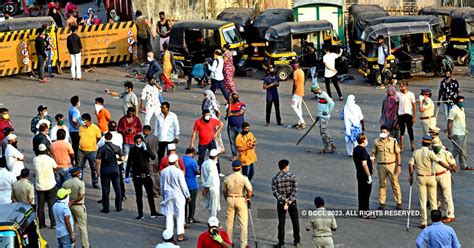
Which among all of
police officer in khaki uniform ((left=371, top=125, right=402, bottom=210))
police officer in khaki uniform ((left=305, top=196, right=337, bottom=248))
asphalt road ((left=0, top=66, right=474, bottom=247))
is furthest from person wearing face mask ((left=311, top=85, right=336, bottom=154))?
police officer in khaki uniform ((left=305, top=196, right=337, bottom=248))

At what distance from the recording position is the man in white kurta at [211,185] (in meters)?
18.0

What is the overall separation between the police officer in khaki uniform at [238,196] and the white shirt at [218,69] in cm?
971

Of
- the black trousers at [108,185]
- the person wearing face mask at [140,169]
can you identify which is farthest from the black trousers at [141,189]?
the black trousers at [108,185]

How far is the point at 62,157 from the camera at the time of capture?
64.9 ft

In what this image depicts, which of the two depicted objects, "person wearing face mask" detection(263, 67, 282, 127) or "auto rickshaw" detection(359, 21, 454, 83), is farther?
"auto rickshaw" detection(359, 21, 454, 83)

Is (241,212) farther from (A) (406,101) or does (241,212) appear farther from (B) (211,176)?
(A) (406,101)

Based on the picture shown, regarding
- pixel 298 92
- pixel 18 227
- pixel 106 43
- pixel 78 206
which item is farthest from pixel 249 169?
pixel 106 43

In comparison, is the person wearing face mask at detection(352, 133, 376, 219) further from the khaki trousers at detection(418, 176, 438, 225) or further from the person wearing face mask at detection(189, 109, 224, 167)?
the person wearing face mask at detection(189, 109, 224, 167)

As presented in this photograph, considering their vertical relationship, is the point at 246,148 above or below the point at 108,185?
above

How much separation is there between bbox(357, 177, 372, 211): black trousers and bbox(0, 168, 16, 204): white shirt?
5.78 meters

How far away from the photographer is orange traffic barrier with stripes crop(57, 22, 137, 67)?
3212 centimetres

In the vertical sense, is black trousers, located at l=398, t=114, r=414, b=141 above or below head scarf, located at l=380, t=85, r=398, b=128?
below

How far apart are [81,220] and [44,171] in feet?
5.87

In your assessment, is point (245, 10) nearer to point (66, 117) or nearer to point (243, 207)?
point (66, 117)
